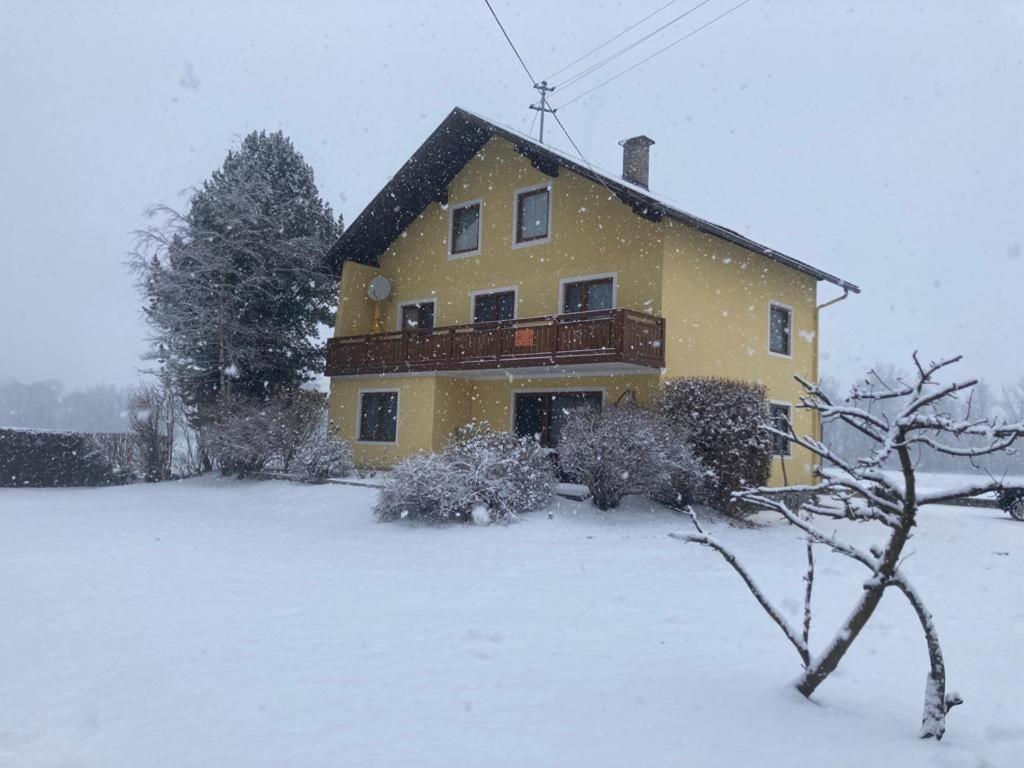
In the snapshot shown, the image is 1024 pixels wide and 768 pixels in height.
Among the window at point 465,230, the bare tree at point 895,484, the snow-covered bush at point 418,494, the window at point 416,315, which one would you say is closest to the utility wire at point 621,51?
the window at point 465,230

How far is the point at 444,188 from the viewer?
2230 cm

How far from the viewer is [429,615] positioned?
21.3 ft

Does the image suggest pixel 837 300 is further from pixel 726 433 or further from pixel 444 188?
pixel 444 188

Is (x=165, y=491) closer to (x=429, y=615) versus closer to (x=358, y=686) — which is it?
(x=429, y=615)

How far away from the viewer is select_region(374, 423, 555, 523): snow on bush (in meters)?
12.0

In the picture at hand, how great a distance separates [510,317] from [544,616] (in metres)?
13.9

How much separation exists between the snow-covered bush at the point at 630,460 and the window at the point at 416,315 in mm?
10187

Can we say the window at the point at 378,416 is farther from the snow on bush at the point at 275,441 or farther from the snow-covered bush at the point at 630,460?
the snow-covered bush at the point at 630,460

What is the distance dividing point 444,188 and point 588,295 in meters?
6.79

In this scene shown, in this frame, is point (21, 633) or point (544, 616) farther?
point (544, 616)

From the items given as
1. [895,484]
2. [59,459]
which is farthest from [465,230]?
[895,484]

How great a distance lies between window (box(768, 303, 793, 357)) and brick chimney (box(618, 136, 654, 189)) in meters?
5.45

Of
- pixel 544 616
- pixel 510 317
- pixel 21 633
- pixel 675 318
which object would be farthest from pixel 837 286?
pixel 21 633

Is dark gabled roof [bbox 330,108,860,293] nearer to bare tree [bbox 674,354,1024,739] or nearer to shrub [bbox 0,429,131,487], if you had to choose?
shrub [bbox 0,429,131,487]
